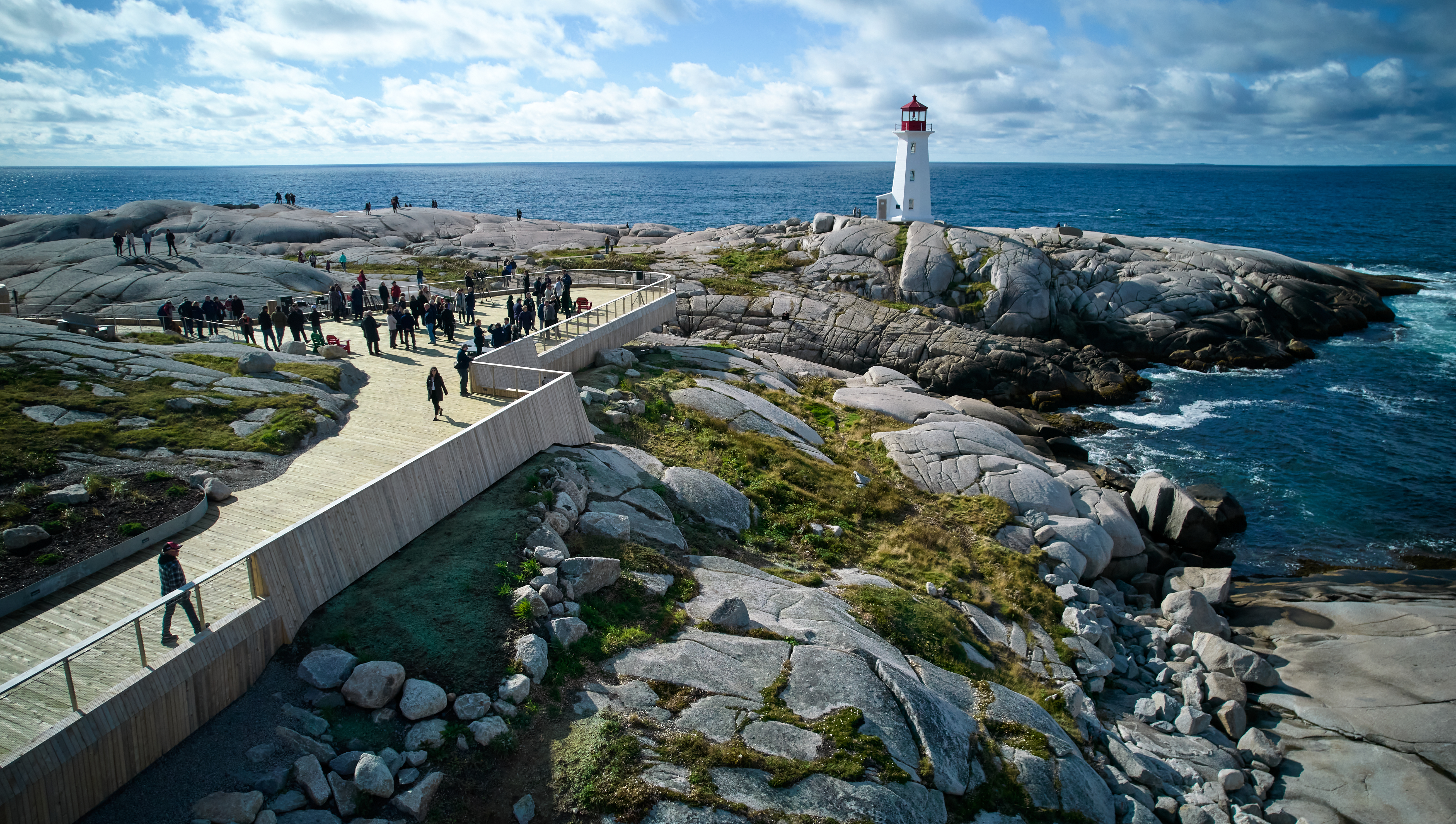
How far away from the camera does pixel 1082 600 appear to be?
72.9 ft

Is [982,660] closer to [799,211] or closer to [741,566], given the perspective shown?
[741,566]

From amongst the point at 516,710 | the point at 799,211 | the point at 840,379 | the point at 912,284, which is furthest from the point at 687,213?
the point at 516,710

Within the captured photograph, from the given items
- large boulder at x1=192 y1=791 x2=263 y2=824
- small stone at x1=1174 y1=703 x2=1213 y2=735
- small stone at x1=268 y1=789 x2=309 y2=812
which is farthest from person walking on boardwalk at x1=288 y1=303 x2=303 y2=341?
A: small stone at x1=1174 y1=703 x2=1213 y2=735

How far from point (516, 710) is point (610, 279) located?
30993mm

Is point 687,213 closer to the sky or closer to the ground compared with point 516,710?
closer to the sky


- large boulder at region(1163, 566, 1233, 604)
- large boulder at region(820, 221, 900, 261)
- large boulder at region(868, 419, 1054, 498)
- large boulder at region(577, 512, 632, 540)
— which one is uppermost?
large boulder at region(820, 221, 900, 261)

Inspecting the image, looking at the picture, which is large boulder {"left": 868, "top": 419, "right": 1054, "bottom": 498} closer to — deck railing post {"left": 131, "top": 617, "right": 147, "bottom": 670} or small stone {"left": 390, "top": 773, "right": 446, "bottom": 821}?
small stone {"left": 390, "top": 773, "right": 446, "bottom": 821}

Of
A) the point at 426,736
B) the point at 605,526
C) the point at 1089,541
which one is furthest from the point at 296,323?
the point at 1089,541

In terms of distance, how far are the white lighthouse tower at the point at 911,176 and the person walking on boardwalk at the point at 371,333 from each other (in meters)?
41.7

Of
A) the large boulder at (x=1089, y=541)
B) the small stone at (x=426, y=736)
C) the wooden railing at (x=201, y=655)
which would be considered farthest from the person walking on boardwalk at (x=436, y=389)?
the large boulder at (x=1089, y=541)

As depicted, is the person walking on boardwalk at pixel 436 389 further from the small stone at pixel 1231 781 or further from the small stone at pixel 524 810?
the small stone at pixel 1231 781

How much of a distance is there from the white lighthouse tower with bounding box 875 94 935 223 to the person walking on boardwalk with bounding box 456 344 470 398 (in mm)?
43345

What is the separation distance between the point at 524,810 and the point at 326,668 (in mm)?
4018

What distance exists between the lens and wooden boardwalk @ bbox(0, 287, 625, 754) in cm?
966
